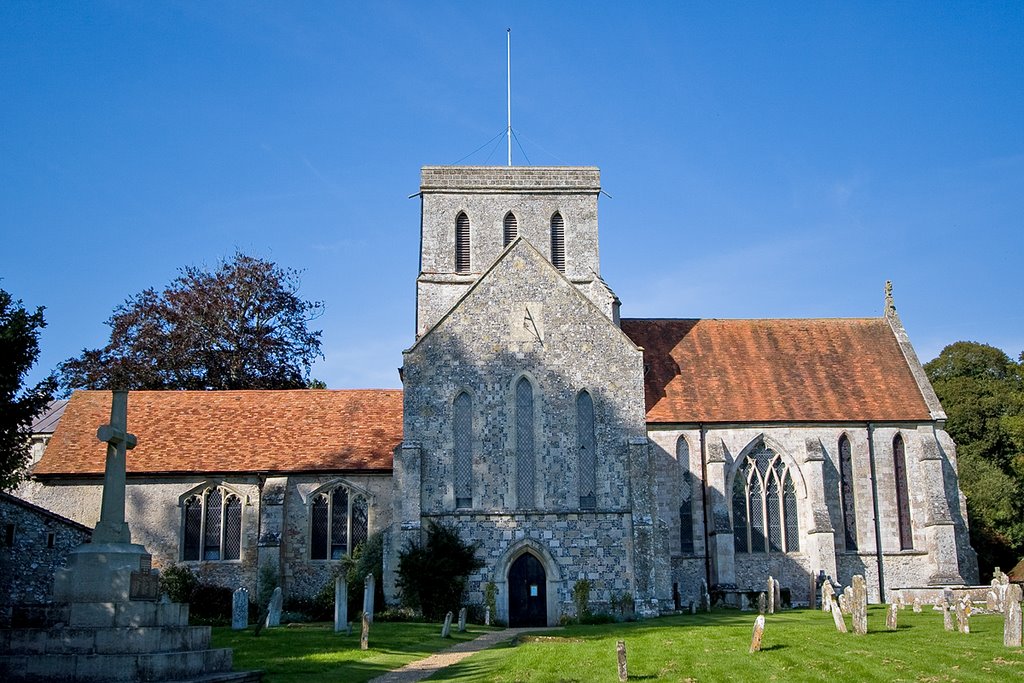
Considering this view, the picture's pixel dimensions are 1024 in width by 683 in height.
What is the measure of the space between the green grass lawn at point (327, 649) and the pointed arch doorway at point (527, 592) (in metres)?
3.25

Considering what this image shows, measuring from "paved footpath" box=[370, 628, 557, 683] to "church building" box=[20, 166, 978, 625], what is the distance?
454 centimetres

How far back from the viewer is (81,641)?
17578mm

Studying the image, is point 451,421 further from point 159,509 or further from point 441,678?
point 441,678

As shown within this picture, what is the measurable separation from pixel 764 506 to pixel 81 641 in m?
27.1

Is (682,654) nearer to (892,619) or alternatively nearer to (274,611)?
(892,619)

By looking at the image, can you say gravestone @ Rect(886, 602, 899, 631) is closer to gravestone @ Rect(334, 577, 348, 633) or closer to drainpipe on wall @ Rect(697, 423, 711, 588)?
drainpipe on wall @ Rect(697, 423, 711, 588)

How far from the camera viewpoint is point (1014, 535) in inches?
Result: 1866

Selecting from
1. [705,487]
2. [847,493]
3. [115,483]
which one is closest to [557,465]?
[705,487]

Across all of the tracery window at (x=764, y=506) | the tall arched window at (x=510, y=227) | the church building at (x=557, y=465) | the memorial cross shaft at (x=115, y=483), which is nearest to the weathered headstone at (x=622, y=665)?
the memorial cross shaft at (x=115, y=483)

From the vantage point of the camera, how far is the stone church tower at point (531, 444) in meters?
34.6

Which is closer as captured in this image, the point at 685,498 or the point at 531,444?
the point at 531,444

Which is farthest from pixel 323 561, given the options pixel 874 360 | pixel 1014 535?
pixel 1014 535

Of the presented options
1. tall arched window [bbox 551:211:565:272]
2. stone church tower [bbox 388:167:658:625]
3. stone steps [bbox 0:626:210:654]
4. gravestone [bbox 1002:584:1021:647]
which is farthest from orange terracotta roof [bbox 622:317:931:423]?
stone steps [bbox 0:626:210:654]

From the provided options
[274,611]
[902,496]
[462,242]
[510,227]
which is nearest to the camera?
[274,611]
